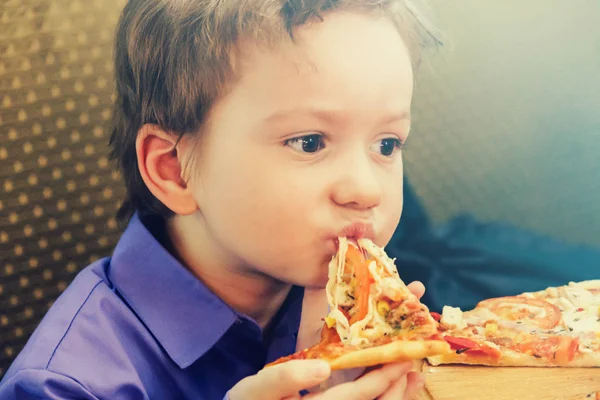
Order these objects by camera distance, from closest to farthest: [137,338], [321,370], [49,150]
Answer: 1. [321,370]
2. [137,338]
3. [49,150]

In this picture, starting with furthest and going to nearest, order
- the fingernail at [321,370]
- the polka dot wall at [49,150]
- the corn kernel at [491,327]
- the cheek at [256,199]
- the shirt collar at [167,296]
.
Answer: the corn kernel at [491,327]
the polka dot wall at [49,150]
the shirt collar at [167,296]
the cheek at [256,199]
the fingernail at [321,370]

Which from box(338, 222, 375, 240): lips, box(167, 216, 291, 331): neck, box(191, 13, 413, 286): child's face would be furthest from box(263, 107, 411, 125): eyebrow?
box(167, 216, 291, 331): neck

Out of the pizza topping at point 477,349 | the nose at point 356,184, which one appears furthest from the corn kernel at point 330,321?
the pizza topping at point 477,349

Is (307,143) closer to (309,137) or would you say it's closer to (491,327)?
(309,137)

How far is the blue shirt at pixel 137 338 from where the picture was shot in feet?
2.11

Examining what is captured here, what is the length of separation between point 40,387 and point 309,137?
39 cm

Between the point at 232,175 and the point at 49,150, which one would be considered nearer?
the point at 232,175

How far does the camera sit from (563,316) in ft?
3.46

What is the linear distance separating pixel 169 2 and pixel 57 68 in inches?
10.6

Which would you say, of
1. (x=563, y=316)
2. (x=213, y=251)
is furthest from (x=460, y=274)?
(x=213, y=251)

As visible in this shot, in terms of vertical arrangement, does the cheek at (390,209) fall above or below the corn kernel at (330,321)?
above

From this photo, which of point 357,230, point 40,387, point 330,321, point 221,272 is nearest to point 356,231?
point 357,230

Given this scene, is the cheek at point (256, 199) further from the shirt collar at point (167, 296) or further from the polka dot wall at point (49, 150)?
the polka dot wall at point (49, 150)

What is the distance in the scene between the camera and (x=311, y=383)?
541mm
